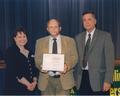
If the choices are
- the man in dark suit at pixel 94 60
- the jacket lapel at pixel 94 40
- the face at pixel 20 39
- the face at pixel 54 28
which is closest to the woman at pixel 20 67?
the face at pixel 20 39

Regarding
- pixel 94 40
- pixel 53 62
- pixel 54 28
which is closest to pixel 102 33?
pixel 94 40

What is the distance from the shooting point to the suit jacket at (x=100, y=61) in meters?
3.64

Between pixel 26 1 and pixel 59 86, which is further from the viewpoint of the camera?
pixel 26 1

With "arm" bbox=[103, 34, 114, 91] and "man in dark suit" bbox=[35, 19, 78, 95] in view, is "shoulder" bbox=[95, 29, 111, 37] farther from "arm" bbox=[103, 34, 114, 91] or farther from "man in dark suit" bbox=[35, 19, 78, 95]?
"man in dark suit" bbox=[35, 19, 78, 95]

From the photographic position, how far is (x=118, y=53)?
389cm

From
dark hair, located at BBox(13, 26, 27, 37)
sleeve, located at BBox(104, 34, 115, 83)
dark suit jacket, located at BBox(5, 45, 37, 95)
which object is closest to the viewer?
sleeve, located at BBox(104, 34, 115, 83)

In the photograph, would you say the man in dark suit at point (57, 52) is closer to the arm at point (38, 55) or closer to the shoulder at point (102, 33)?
the arm at point (38, 55)

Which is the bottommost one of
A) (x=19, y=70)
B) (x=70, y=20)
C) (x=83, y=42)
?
(x=19, y=70)

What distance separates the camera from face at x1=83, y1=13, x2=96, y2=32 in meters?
3.70

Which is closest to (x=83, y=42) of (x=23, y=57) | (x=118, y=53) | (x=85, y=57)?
(x=85, y=57)

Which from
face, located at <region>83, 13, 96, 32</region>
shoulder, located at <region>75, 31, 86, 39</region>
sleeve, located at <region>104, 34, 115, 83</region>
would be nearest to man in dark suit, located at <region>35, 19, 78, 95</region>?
shoulder, located at <region>75, 31, 86, 39</region>

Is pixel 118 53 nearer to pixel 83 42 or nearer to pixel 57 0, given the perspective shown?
pixel 83 42

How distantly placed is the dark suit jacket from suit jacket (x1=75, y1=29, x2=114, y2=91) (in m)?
0.64

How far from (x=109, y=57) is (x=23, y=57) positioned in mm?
1120
